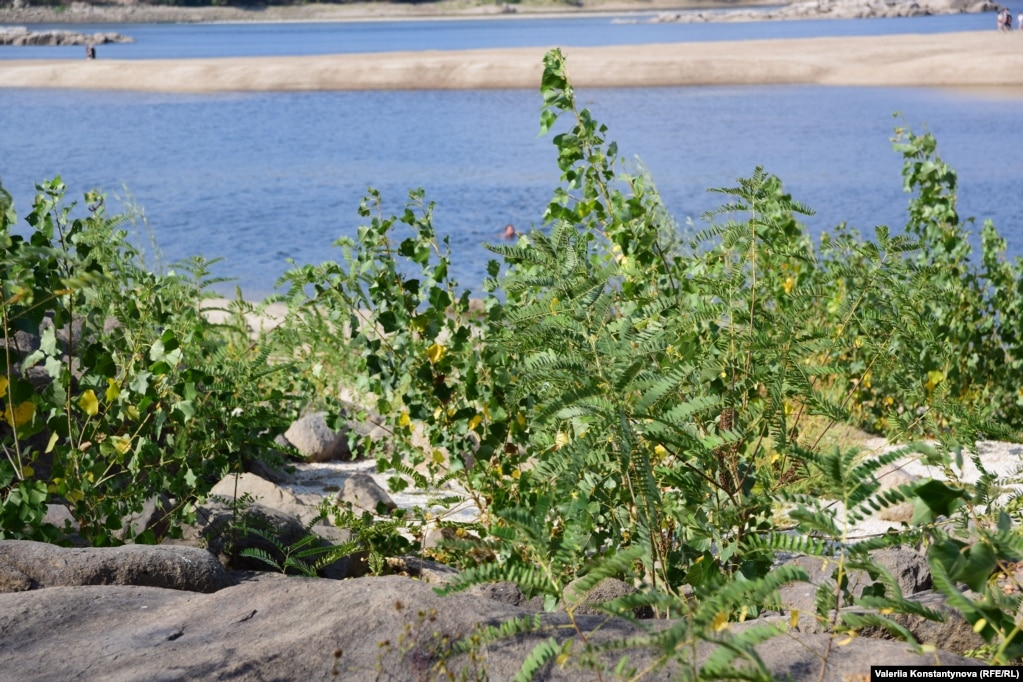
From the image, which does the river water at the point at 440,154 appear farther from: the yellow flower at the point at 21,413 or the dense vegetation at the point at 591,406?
the yellow flower at the point at 21,413

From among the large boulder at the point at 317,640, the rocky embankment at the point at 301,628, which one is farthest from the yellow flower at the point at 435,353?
the large boulder at the point at 317,640

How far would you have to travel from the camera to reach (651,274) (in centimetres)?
438

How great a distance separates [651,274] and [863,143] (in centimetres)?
1946

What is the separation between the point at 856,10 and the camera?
264 ft

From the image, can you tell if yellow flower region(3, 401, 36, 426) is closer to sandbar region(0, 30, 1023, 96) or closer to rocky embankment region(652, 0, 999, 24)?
sandbar region(0, 30, 1023, 96)

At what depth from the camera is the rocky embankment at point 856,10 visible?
79.2m

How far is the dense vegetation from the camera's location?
81.6 inches

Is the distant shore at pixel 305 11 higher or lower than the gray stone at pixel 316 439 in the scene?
higher

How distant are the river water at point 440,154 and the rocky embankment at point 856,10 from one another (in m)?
49.8

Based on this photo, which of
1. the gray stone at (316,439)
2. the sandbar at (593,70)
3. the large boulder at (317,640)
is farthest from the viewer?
the sandbar at (593,70)

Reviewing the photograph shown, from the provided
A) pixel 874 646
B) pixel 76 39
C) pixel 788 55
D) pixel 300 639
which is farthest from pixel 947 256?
pixel 76 39

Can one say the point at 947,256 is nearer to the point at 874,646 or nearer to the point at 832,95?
the point at 874,646

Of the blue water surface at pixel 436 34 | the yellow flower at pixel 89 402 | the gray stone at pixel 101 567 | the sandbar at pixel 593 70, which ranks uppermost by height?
the blue water surface at pixel 436 34

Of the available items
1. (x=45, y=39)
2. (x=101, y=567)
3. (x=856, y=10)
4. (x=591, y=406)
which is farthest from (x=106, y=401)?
(x=856, y=10)
